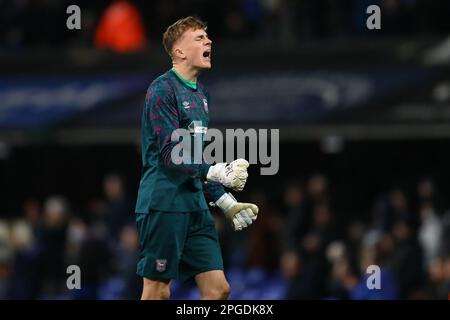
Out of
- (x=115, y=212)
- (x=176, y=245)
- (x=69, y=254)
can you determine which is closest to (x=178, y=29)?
(x=176, y=245)

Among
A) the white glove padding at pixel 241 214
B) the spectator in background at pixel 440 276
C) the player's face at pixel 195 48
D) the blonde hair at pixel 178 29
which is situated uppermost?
the blonde hair at pixel 178 29

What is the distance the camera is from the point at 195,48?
807 centimetres

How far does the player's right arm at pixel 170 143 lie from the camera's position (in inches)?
306

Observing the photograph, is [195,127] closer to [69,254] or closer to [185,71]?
[185,71]

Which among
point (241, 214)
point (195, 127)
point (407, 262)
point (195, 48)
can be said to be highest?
point (195, 48)

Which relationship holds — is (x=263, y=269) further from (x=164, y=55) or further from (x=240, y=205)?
(x=240, y=205)

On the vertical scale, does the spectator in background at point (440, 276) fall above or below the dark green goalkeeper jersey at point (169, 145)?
below

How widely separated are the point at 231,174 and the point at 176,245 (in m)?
0.59

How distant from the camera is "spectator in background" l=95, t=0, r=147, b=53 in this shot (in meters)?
17.9

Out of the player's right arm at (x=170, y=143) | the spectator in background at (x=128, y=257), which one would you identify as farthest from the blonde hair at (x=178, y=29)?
the spectator in background at (x=128, y=257)

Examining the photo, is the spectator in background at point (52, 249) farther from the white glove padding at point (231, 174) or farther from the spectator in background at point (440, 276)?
the white glove padding at point (231, 174)

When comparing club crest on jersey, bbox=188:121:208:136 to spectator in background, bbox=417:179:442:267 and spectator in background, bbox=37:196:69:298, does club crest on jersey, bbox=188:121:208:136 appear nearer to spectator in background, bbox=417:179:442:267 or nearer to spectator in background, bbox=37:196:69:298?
spectator in background, bbox=417:179:442:267

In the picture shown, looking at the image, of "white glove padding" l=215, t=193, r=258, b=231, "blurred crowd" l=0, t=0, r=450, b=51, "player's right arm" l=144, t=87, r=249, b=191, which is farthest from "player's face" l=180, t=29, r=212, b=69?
"blurred crowd" l=0, t=0, r=450, b=51
